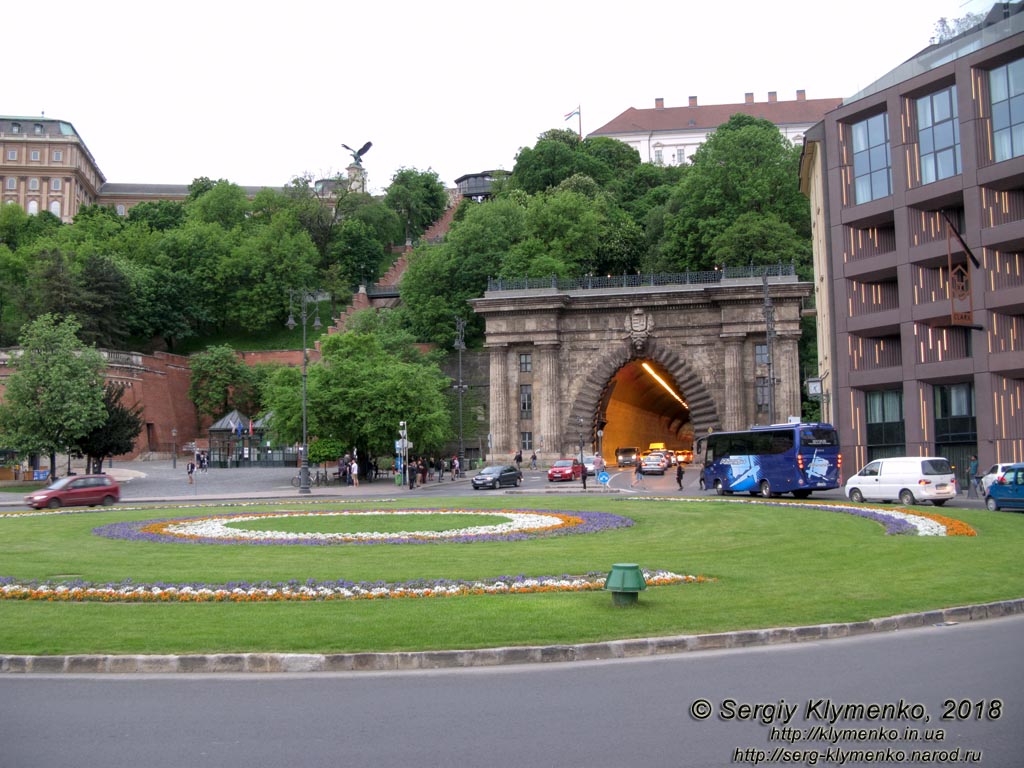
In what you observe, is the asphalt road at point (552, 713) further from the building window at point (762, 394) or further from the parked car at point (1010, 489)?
the building window at point (762, 394)

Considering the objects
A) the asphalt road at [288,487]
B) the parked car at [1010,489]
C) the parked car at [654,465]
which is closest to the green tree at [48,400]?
the asphalt road at [288,487]

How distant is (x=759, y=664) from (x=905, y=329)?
44.5 meters

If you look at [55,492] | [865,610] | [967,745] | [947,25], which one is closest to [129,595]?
[865,610]

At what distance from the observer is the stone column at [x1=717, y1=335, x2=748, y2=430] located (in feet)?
266

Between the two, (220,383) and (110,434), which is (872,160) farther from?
(220,383)

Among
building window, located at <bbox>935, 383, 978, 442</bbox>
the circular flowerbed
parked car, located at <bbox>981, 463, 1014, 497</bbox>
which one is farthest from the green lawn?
building window, located at <bbox>935, 383, 978, 442</bbox>

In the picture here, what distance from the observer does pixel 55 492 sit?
1890 inches

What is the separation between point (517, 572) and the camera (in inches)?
744

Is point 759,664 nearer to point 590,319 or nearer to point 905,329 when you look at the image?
point 905,329

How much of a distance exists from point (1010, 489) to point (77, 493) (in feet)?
132

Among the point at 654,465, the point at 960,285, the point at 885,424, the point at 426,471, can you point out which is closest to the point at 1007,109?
the point at 960,285

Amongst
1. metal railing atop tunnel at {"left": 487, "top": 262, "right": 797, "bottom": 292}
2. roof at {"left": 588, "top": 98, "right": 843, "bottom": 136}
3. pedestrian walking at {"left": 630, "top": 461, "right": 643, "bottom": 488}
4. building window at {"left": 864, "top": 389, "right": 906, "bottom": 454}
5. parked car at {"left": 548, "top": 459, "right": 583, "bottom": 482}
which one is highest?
roof at {"left": 588, "top": 98, "right": 843, "bottom": 136}

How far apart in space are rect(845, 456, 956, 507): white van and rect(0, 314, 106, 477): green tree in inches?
1990

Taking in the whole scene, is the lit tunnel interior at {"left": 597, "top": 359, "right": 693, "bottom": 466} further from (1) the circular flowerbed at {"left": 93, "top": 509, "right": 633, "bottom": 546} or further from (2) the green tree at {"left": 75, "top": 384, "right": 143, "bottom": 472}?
(1) the circular flowerbed at {"left": 93, "top": 509, "right": 633, "bottom": 546}
